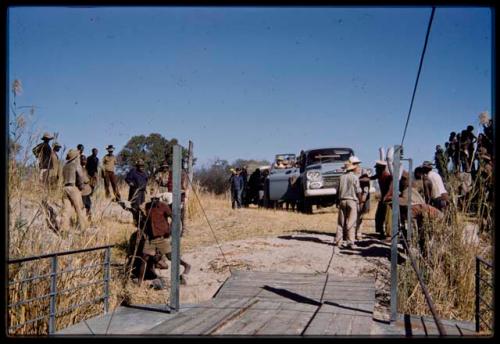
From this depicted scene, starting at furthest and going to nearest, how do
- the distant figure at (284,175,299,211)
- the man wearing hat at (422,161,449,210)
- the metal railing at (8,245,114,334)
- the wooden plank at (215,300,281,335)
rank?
the distant figure at (284,175,299,211)
the man wearing hat at (422,161,449,210)
the wooden plank at (215,300,281,335)
the metal railing at (8,245,114,334)

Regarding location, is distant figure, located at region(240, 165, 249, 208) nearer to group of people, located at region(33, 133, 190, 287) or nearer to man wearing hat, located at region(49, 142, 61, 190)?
group of people, located at region(33, 133, 190, 287)

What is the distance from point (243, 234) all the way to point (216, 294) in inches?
208

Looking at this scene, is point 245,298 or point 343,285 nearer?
point 245,298

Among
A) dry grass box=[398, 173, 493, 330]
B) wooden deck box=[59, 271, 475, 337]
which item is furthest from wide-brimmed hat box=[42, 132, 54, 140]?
dry grass box=[398, 173, 493, 330]

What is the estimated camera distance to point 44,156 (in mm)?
5898

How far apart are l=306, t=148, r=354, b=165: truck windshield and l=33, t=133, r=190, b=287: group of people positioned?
23.6ft

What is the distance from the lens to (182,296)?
7.97 m

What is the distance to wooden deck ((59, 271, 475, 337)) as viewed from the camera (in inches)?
207

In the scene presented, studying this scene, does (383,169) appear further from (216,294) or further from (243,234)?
(216,294)

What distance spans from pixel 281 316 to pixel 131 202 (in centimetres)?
253

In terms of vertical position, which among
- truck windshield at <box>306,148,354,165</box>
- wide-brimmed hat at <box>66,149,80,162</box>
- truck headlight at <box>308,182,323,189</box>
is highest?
truck windshield at <box>306,148,354,165</box>

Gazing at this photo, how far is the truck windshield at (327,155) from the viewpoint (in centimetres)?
1740

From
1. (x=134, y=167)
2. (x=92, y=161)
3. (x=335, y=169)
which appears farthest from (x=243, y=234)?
(x=335, y=169)
